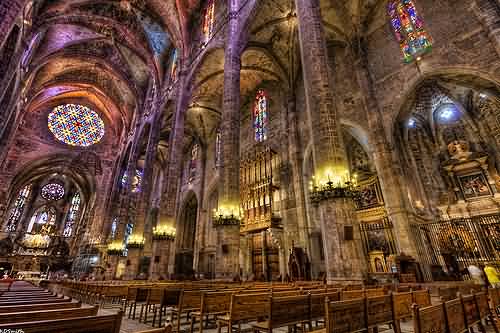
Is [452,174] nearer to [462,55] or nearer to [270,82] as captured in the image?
[462,55]

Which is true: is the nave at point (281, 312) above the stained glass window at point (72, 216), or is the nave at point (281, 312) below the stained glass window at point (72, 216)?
below

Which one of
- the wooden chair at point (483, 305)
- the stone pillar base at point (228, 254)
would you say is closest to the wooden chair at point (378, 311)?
the wooden chair at point (483, 305)

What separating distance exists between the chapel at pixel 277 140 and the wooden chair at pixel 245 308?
1.75ft

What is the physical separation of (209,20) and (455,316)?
21169 mm

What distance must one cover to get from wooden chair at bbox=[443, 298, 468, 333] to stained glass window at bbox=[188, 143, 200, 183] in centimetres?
2341

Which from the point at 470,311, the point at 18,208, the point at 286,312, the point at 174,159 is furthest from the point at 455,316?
the point at 18,208

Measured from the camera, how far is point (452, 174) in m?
15.7

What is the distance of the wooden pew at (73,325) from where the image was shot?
134 centimetres

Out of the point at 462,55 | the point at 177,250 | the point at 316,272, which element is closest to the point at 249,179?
the point at 316,272

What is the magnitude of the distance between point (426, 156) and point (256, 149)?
11.9 meters

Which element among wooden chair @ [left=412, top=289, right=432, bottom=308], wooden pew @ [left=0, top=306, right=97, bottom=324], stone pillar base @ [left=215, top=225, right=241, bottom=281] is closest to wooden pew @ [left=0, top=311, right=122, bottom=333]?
wooden pew @ [left=0, top=306, right=97, bottom=324]

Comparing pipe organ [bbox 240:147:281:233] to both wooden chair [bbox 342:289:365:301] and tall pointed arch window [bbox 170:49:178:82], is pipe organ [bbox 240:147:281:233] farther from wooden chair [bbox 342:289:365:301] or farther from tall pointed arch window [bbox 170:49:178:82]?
wooden chair [bbox 342:289:365:301]

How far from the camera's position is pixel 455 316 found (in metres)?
2.75

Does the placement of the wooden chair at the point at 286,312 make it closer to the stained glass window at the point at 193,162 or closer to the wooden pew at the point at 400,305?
the wooden pew at the point at 400,305
